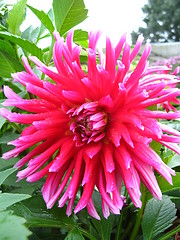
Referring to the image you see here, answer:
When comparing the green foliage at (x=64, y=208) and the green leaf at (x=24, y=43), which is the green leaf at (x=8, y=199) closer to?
the green foliage at (x=64, y=208)

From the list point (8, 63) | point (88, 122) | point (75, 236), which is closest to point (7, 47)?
point (8, 63)

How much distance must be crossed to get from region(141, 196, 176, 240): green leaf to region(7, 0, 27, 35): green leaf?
1.14 ft

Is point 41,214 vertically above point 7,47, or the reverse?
point 7,47

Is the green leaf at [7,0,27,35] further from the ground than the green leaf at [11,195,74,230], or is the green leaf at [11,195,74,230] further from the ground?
the green leaf at [7,0,27,35]

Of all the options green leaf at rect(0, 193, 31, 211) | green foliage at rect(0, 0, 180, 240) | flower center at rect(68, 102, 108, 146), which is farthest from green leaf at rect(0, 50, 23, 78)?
green leaf at rect(0, 193, 31, 211)

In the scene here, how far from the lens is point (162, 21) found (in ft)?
44.6

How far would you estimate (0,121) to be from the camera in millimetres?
417

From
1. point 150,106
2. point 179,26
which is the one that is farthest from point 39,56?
point 179,26

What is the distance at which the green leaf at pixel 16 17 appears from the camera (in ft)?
1.58

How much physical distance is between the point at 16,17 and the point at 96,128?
233mm

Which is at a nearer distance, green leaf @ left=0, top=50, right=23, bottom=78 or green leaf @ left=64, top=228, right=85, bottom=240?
green leaf @ left=64, top=228, right=85, bottom=240

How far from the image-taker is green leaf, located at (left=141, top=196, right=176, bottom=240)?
447mm

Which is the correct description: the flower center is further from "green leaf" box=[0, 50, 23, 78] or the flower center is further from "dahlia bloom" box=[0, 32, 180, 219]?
"green leaf" box=[0, 50, 23, 78]

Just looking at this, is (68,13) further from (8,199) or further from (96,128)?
(8,199)
